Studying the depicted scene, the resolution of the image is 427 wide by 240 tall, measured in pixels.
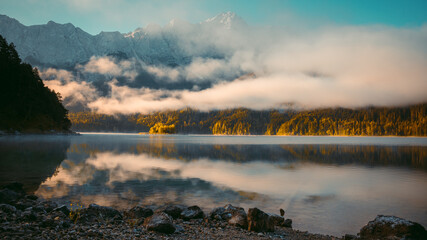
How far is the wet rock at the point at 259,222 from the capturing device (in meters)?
13.3

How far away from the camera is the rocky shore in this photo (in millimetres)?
10680

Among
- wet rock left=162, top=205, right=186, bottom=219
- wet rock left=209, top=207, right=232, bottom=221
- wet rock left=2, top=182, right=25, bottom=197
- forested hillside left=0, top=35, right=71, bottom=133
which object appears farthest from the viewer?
forested hillside left=0, top=35, right=71, bottom=133

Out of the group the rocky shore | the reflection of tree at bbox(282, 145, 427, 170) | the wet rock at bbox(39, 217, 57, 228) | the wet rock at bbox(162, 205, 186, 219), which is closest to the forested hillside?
the reflection of tree at bbox(282, 145, 427, 170)

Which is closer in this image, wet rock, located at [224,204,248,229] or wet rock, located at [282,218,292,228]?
wet rock, located at [224,204,248,229]

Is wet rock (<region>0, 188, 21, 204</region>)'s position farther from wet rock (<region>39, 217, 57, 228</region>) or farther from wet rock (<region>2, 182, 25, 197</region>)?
wet rock (<region>39, 217, 57, 228</region>)

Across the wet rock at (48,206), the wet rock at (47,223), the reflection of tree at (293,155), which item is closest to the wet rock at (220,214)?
the wet rock at (47,223)

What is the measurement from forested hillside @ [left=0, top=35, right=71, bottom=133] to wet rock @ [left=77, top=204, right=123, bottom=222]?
112558 millimetres

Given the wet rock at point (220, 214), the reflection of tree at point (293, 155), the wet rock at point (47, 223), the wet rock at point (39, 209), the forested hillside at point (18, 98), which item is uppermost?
the forested hillside at point (18, 98)

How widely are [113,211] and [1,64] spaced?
125708 millimetres

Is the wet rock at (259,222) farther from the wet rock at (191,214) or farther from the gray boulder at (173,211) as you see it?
the gray boulder at (173,211)

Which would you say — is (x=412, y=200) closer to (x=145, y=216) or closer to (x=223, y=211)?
(x=223, y=211)

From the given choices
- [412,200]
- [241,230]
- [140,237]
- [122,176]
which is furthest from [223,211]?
[122,176]

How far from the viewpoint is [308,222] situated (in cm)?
1503

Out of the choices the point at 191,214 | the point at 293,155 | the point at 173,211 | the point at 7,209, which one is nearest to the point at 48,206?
the point at 7,209
